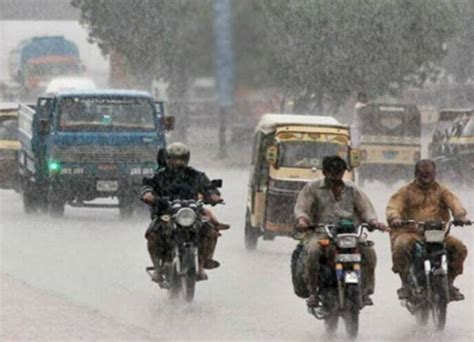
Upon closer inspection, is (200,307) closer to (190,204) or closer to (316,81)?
(190,204)

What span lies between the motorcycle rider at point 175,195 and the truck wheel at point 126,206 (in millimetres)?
12041

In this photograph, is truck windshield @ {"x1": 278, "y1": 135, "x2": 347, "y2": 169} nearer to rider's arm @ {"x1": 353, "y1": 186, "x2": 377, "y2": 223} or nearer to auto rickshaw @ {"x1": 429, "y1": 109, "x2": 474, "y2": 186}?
rider's arm @ {"x1": 353, "y1": 186, "x2": 377, "y2": 223}

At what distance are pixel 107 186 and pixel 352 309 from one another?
1541cm

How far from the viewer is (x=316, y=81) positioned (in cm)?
5197

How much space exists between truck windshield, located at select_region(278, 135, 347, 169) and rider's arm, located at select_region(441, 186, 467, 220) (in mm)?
9149

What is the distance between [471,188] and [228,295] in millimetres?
21387

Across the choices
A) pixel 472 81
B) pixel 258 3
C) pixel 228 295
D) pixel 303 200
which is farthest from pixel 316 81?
pixel 303 200

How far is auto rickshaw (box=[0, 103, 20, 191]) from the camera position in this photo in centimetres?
3381

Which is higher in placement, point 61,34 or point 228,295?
point 228,295

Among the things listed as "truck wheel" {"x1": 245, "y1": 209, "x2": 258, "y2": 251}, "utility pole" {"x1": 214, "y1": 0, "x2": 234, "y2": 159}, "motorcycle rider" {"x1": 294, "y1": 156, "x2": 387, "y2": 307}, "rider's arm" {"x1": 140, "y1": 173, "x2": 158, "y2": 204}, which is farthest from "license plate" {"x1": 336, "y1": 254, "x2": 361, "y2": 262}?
"truck wheel" {"x1": 245, "y1": 209, "x2": 258, "y2": 251}

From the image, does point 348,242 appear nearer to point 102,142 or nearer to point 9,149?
point 102,142

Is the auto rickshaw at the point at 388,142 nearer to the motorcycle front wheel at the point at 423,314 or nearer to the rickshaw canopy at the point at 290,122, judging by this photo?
the rickshaw canopy at the point at 290,122

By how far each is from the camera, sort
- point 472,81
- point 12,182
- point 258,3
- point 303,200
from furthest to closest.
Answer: point 472,81 < point 12,182 < point 258,3 < point 303,200

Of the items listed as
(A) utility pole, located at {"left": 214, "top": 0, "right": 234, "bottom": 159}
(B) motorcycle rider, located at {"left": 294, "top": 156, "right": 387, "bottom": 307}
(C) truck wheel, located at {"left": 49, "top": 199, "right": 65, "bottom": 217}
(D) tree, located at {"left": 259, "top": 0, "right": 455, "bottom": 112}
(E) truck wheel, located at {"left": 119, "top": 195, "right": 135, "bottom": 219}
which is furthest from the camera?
(D) tree, located at {"left": 259, "top": 0, "right": 455, "bottom": 112}
